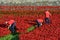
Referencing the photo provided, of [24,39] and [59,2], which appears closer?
[24,39]

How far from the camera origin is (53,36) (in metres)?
15.3

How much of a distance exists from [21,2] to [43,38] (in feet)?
112

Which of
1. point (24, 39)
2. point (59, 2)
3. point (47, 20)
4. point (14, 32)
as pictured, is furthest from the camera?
point (59, 2)

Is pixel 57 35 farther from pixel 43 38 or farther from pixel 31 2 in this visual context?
pixel 31 2

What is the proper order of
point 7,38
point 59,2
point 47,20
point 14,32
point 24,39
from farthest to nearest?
point 59,2
point 47,20
point 14,32
point 7,38
point 24,39

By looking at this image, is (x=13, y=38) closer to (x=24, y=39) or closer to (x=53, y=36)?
(x=24, y=39)

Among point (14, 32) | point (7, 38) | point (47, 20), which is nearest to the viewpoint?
point (7, 38)

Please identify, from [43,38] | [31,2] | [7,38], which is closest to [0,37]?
[7,38]

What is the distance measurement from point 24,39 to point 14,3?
3384 cm

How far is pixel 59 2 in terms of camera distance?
45500mm

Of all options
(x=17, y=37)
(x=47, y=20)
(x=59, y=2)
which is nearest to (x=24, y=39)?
(x=17, y=37)

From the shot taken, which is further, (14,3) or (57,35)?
(14,3)

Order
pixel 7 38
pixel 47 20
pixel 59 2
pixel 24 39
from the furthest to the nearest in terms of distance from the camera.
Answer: pixel 59 2
pixel 47 20
pixel 7 38
pixel 24 39

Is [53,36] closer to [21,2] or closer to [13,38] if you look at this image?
[13,38]
